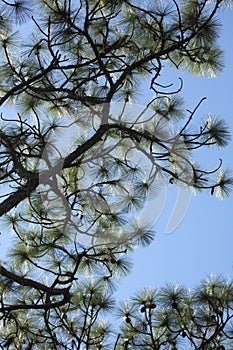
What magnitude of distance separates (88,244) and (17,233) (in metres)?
0.32

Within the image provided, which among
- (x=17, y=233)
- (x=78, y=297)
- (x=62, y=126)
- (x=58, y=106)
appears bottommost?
(x=78, y=297)

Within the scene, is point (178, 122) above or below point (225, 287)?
above

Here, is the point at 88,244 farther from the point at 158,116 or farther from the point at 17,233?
the point at 158,116

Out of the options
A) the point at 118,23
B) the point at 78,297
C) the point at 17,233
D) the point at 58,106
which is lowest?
the point at 78,297

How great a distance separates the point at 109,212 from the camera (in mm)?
2762

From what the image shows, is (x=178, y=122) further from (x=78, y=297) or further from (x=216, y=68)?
(x=78, y=297)

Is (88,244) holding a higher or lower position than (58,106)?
lower

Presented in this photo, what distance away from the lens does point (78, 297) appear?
2.54 meters

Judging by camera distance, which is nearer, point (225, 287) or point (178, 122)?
point (225, 287)

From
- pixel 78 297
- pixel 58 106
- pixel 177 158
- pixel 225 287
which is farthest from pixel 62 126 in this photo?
pixel 225 287

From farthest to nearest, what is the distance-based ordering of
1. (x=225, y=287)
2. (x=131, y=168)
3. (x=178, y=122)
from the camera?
1. (x=178, y=122)
2. (x=131, y=168)
3. (x=225, y=287)

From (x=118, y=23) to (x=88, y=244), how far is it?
3.44 ft

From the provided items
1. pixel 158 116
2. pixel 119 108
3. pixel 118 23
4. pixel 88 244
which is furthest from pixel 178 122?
pixel 88 244

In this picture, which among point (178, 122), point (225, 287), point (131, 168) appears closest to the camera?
point (225, 287)
